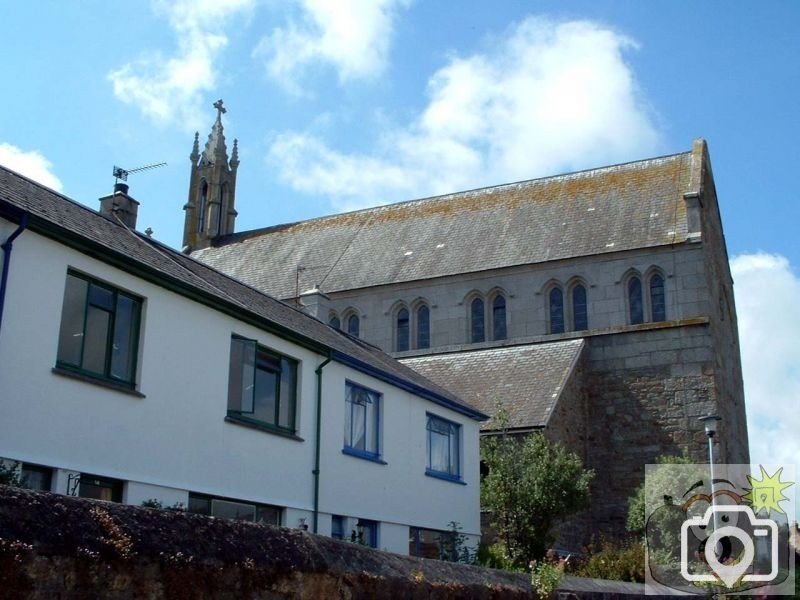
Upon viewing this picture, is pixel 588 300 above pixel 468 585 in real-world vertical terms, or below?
above

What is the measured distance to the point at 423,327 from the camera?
41.5 m

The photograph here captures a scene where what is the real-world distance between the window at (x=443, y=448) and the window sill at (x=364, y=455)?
2184 mm

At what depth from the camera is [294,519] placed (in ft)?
58.9

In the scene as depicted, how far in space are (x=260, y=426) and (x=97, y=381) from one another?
4.01 metres

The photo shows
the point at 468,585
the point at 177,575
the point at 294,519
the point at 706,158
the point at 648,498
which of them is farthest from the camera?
the point at 706,158

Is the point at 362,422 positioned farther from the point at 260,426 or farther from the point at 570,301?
the point at 570,301

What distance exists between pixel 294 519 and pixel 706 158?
30.8 metres

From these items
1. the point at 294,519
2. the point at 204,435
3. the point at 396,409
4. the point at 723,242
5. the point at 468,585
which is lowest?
the point at 468,585

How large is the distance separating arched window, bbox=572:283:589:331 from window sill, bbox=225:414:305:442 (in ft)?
73.7

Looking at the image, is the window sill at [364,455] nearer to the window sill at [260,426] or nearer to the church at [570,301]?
the window sill at [260,426]

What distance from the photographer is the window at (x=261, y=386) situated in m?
17.0

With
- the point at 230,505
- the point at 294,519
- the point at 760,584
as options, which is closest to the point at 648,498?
the point at 760,584

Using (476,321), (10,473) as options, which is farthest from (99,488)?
(476,321)

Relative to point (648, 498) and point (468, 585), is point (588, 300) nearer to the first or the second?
point (648, 498)
